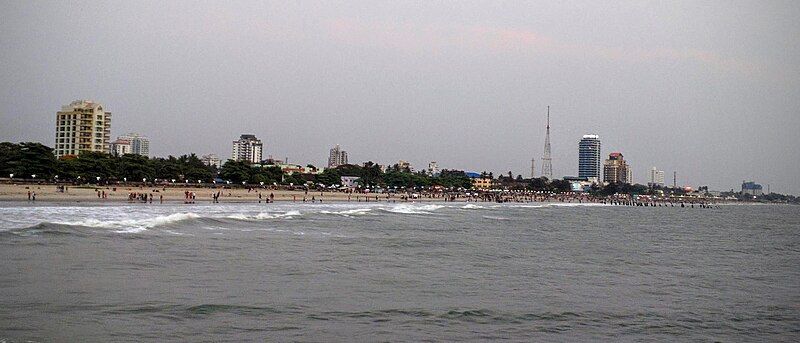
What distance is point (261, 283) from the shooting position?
15.2 m

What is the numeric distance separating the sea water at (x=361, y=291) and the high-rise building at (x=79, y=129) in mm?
131321

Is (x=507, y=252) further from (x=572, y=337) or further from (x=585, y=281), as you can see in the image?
(x=572, y=337)

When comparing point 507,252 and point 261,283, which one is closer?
point 261,283

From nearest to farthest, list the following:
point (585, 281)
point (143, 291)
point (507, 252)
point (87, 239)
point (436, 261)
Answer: point (143, 291) < point (585, 281) < point (436, 261) < point (87, 239) < point (507, 252)

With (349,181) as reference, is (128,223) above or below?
below

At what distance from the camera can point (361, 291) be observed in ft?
48.2

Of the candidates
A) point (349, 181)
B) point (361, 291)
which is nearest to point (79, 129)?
point (349, 181)

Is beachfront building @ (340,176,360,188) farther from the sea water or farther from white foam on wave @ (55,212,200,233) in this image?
the sea water

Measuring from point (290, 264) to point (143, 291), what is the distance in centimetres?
571

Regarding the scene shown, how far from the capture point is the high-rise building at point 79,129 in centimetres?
14825

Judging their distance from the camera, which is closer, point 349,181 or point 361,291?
point 361,291

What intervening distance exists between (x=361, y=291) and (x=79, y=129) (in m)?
149

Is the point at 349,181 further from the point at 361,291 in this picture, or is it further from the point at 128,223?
the point at 361,291

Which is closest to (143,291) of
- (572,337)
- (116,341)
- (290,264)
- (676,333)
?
(116,341)
